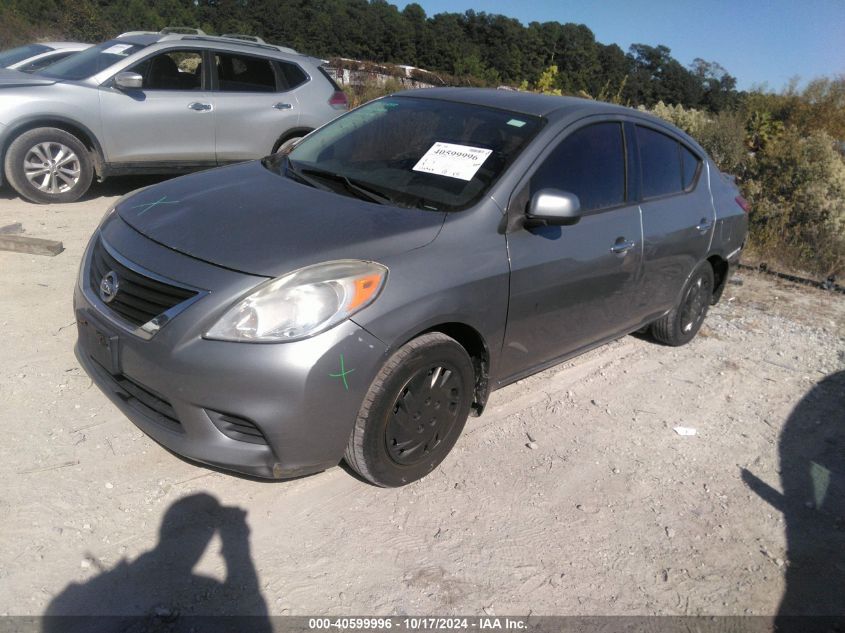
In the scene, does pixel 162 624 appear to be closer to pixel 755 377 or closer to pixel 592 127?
pixel 592 127

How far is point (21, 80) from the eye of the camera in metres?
7.13

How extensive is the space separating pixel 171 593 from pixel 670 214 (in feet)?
12.0

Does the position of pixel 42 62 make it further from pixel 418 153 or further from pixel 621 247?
pixel 621 247

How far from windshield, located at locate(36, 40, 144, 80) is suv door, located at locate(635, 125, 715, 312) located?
573 centimetres

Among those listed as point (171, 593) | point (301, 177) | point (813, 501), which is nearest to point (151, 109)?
point (301, 177)

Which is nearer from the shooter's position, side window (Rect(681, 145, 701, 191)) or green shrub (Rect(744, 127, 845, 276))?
side window (Rect(681, 145, 701, 191))

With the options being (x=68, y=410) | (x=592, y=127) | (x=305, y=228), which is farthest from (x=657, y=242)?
(x=68, y=410)

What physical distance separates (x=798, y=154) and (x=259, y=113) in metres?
6.49

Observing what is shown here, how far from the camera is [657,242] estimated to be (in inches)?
175

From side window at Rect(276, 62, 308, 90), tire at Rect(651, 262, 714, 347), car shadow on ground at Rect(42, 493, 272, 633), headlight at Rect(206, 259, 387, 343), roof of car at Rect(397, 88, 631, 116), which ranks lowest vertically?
car shadow on ground at Rect(42, 493, 272, 633)

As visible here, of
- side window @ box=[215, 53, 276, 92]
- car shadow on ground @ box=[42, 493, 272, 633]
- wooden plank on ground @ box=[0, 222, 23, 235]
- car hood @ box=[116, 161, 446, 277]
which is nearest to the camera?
car shadow on ground @ box=[42, 493, 272, 633]

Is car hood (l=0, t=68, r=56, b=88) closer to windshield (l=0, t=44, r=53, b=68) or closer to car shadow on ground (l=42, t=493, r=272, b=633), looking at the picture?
windshield (l=0, t=44, r=53, b=68)

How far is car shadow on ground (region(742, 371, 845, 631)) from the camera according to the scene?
10.1 ft

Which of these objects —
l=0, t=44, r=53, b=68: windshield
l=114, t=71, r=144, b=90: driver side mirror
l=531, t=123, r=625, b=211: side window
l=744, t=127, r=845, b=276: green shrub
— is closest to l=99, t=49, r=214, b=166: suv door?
l=114, t=71, r=144, b=90: driver side mirror
